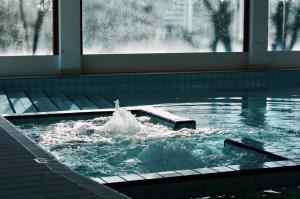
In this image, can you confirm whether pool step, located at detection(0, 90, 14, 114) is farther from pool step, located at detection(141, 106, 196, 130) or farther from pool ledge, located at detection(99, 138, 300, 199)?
pool ledge, located at detection(99, 138, 300, 199)

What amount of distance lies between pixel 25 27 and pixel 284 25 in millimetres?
4820

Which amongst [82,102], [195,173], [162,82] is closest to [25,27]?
[82,102]

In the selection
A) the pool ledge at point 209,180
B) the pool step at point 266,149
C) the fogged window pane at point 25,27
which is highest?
the fogged window pane at point 25,27

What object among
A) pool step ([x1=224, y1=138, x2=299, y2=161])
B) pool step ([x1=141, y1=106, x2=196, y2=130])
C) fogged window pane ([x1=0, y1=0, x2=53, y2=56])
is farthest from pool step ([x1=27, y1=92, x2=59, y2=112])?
pool step ([x1=224, y1=138, x2=299, y2=161])

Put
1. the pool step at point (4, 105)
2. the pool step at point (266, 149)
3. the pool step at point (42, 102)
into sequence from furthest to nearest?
the pool step at point (42, 102) → the pool step at point (4, 105) → the pool step at point (266, 149)

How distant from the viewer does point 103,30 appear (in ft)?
35.4

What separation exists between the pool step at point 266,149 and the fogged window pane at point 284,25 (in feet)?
21.7

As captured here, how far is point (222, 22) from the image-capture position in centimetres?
1168

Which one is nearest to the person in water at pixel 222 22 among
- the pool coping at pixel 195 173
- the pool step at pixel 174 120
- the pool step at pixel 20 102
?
the pool step at pixel 20 102

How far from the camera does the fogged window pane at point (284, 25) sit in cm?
1190

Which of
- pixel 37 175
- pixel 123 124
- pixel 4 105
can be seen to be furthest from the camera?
pixel 4 105

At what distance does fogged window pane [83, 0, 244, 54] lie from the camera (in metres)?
→ 10.7

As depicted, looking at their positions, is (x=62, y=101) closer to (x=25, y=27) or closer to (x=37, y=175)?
(x=25, y=27)

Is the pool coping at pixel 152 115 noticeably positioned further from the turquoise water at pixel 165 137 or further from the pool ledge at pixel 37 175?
the pool ledge at pixel 37 175
